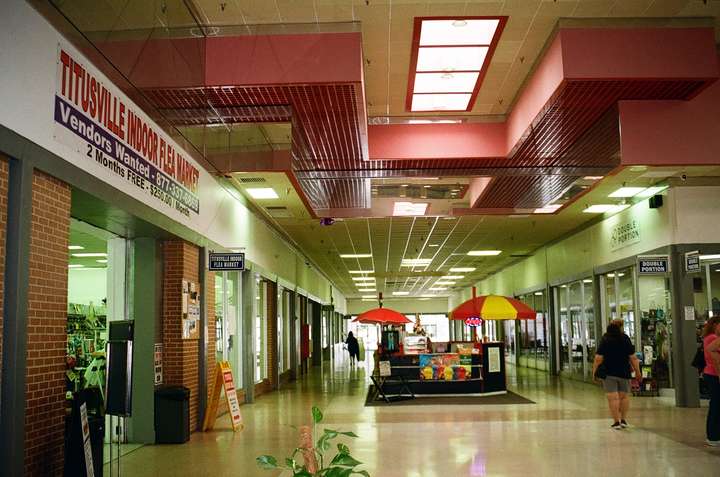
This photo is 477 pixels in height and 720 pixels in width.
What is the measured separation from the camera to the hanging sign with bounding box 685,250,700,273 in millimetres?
12227

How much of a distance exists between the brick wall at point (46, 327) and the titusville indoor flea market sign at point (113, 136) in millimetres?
485

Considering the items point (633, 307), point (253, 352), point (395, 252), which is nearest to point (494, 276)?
point (395, 252)

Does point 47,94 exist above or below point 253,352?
above

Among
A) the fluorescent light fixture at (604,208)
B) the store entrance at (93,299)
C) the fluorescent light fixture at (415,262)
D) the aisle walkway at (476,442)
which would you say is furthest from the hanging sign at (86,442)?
the fluorescent light fixture at (415,262)

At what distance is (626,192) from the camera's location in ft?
46.4

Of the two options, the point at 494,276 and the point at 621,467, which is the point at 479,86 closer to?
the point at 621,467

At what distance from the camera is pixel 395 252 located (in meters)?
23.8

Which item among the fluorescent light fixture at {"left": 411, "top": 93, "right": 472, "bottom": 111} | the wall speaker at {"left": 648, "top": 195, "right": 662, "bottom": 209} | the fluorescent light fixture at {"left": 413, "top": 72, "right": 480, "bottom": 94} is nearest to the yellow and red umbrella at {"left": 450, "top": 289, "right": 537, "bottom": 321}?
the wall speaker at {"left": 648, "top": 195, "right": 662, "bottom": 209}

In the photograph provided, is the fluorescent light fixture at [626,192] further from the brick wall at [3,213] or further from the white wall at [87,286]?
the brick wall at [3,213]

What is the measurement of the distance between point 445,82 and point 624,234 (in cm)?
852

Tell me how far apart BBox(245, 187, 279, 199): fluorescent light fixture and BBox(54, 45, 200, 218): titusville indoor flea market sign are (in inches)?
144

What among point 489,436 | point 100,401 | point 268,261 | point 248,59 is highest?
point 248,59

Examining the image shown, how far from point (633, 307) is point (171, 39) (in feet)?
38.2

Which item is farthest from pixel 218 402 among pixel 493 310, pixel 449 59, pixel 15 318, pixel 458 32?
pixel 493 310
